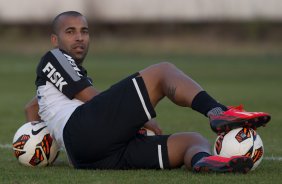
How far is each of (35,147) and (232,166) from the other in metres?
2.12

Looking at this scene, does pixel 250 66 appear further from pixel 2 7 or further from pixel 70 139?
pixel 70 139

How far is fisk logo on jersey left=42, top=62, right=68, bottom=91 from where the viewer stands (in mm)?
7812

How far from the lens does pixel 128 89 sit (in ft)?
24.5

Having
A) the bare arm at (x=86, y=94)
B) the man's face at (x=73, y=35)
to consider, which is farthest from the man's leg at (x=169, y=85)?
the man's face at (x=73, y=35)

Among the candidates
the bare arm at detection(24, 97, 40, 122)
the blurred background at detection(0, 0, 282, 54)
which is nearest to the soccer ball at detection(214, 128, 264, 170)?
the bare arm at detection(24, 97, 40, 122)

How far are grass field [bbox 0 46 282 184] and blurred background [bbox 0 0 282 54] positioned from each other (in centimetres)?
420

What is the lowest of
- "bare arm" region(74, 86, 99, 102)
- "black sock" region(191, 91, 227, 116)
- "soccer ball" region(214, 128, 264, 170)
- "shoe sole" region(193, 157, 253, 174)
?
"shoe sole" region(193, 157, 253, 174)

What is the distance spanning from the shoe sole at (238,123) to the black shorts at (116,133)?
609 mm

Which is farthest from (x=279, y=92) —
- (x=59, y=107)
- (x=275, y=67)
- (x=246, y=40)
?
(x=246, y=40)

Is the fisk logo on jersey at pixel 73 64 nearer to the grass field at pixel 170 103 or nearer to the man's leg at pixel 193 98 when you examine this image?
the man's leg at pixel 193 98

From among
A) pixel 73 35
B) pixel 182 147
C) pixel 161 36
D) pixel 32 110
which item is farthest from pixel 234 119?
pixel 161 36

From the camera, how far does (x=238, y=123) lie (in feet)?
23.6

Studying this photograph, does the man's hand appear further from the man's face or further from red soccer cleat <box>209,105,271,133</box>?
red soccer cleat <box>209,105,271,133</box>

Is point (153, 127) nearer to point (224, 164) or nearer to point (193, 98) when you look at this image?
point (193, 98)
